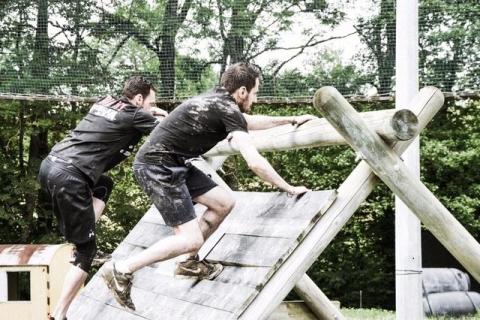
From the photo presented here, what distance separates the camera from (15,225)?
14617 millimetres

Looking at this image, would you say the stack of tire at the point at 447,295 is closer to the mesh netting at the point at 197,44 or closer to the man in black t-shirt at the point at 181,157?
the mesh netting at the point at 197,44

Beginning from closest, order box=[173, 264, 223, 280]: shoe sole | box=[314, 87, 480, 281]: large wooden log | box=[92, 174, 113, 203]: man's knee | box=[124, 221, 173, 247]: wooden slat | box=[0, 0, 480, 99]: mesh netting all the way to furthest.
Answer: box=[314, 87, 480, 281]: large wooden log, box=[173, 264, 223, 280]: shoe sole, box=[92, 174, 113, 203]: man's knee, box=[124, 221, 173, 247]: wooden slat, box=[0, 0, 480, 99]: mesh netting

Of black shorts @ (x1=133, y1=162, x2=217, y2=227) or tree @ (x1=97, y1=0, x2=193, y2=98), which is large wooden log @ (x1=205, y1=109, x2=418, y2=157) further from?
tree @ (x1=97, y1=0, x2=193, y2=98)

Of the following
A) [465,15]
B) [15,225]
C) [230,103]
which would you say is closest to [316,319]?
[230,103]

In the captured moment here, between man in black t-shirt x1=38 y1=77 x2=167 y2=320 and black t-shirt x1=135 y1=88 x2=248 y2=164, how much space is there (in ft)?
1.67

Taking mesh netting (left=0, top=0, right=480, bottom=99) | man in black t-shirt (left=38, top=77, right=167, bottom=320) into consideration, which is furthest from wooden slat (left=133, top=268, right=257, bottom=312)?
mesh netting (left=0, top=0, right=480, bottom=99)

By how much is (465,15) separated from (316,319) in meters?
5.91

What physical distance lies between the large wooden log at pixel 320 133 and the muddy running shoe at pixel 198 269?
0.81 meters

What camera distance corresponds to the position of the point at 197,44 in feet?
37.4

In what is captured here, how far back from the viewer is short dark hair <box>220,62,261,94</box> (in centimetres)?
392

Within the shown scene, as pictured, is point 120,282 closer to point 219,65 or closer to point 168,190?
point 168,190

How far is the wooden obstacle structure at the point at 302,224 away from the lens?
11.6ft

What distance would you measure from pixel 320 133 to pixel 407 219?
2071mm

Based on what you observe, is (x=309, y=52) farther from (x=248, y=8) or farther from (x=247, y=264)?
(x=247, y=264)
